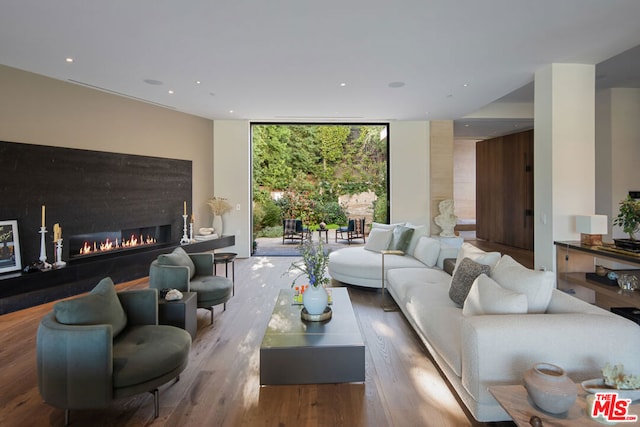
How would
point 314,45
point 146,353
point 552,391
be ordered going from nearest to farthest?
point 552,391
point 146,353
point 314,45

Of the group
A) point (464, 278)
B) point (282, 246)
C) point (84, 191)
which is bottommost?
point (282, 246)

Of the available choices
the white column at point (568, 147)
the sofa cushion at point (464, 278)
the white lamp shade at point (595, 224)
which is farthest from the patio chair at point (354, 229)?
the sofa cushion at point (464, 278)

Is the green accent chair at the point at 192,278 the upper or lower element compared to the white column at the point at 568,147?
lower

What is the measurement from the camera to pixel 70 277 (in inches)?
175

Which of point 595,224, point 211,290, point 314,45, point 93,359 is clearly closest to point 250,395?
point 93,359

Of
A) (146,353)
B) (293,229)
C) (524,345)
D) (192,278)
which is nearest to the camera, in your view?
(524,345)

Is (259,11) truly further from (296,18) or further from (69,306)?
(69,306)

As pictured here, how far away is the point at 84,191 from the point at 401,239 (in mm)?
4914

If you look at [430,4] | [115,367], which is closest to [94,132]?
[115,367]

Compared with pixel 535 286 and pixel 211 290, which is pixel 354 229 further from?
pixel 535 286

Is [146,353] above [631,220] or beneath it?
beneath

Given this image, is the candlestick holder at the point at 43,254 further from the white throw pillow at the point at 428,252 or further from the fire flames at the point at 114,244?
the white throw pillow at the point at 428,252

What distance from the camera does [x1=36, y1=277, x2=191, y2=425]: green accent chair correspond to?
76.7 inches

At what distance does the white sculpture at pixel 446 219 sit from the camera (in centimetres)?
722
